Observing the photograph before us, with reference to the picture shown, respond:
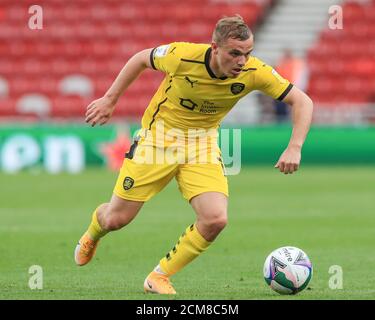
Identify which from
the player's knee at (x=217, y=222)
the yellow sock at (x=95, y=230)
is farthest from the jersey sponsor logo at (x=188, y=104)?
the yellow sock at (x=95, y=230)

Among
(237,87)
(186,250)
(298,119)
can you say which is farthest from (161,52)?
(186,250)

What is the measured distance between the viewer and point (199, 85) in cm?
780

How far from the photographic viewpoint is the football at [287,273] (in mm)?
7617

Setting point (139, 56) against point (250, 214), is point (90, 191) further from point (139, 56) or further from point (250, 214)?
point (139, 56)

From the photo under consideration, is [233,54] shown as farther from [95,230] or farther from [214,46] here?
[95,230]

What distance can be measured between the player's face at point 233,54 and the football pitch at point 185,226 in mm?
1545

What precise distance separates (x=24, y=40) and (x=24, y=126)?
19.1 ft

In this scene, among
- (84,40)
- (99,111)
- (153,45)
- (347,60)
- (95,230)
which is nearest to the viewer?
(99,111)

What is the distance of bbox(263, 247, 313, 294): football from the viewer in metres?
7.62

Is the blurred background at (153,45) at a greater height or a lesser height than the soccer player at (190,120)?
lesser

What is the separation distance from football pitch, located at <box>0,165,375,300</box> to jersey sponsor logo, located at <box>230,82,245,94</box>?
4.65 feet

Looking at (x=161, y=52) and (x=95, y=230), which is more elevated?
(x=161, y=52)

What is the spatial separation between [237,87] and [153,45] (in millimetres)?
18023

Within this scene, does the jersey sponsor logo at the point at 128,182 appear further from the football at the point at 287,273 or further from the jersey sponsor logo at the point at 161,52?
the football at the point at 287,273
